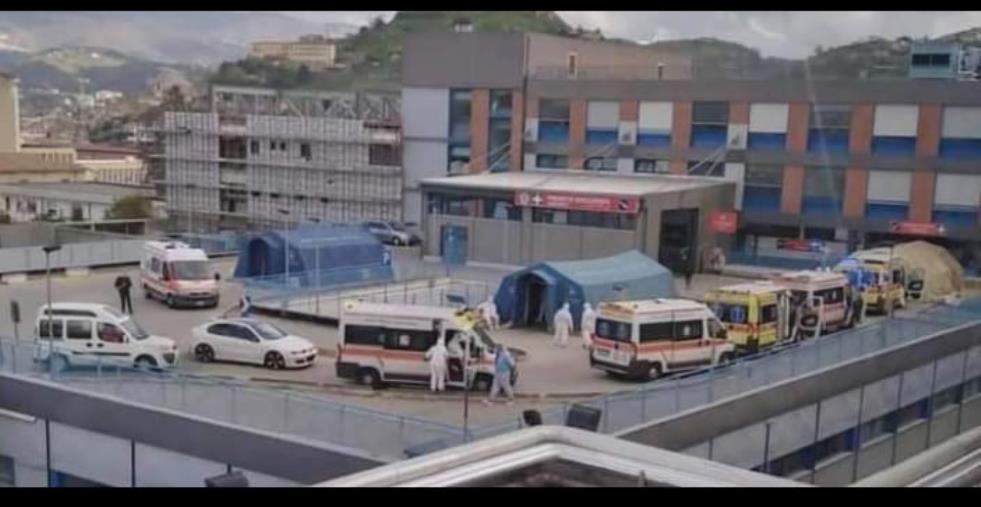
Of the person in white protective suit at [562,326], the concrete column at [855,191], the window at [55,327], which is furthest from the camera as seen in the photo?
the concrete column at [855,191]

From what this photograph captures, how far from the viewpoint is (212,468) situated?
12.5ft

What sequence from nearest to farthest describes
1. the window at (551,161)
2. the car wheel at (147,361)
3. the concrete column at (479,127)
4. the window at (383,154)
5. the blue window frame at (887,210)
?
the car wheel at (147,361) < the blue window frame at (887,210) < the window at (551,161) < the concrete column at (479,127) < the window at (383,154)

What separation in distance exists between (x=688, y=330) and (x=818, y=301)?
1.43 metres

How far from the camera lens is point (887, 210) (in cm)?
970

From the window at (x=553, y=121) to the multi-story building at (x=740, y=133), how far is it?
16mm

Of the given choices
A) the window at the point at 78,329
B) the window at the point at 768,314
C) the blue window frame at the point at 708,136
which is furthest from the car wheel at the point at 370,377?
the blue window frame at the point at 708,136

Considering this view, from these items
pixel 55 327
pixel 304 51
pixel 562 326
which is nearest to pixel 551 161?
pixel 562 326

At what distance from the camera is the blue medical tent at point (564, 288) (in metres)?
6.09

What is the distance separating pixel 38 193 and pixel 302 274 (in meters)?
9.13

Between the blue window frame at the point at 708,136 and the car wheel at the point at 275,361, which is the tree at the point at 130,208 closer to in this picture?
the blue window frame at the point at 708,136

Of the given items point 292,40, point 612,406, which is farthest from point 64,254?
point 292,40

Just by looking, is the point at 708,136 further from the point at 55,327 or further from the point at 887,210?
the point at 55,327
